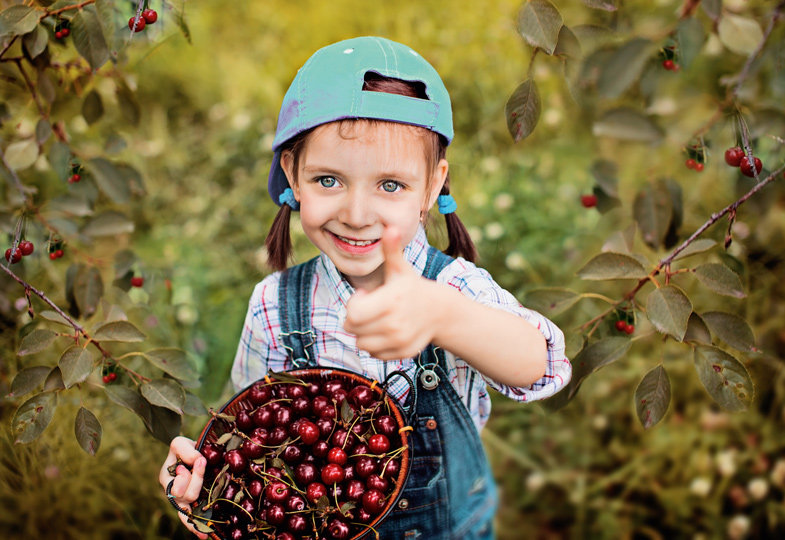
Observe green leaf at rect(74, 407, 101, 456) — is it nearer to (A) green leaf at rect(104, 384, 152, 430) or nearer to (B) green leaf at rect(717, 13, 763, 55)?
(A) green leaf at rect(104, 384, 152, 430)

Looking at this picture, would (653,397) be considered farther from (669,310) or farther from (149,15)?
(149,15)

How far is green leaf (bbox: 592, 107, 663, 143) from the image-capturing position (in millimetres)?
1383

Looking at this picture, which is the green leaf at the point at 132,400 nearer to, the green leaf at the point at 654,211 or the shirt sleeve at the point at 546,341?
the shirt sleeve at the point at 546,341

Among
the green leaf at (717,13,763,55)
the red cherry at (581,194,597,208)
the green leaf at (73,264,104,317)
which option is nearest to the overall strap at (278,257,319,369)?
the green leaf at (73,264,104,317)

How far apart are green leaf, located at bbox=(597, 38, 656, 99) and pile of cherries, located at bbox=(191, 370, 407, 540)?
831mm

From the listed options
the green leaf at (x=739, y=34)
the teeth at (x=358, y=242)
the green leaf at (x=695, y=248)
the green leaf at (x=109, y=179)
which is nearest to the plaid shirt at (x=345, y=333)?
the teeth at (x=358, y=242)

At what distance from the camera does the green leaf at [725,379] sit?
1.07 meters

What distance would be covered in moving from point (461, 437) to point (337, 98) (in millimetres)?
704

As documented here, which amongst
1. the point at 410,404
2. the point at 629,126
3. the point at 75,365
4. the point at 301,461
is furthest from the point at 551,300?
A: the point at 75,365

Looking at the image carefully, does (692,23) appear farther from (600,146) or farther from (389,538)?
(600,146)

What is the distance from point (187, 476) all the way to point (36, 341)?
376 millimetres

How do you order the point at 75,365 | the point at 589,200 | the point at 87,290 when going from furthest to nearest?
the point at 589,200 → the point at 87,290 → the point at 75,365

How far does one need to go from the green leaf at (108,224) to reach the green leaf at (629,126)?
1126 mm

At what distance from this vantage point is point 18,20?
1.06 metres
